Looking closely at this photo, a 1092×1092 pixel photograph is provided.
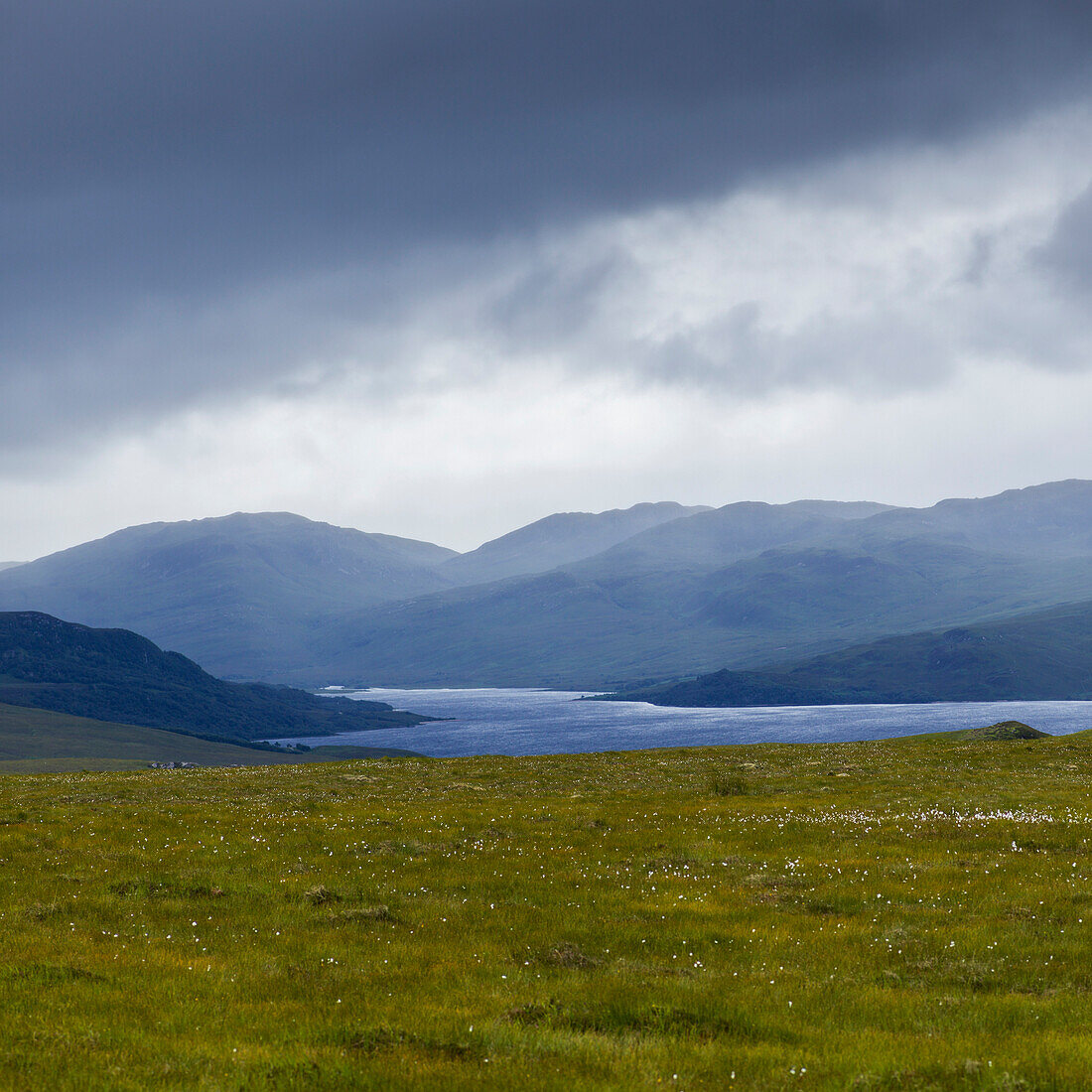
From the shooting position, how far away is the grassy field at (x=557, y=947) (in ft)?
29.0

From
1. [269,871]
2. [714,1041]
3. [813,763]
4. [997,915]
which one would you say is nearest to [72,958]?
[269,871]

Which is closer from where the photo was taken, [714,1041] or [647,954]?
[714,1041]

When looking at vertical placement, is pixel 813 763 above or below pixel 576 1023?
below

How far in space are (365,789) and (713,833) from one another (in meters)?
23.3

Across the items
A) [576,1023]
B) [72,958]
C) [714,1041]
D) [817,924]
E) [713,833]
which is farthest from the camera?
[713,833]

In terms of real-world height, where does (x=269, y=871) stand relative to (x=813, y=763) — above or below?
above

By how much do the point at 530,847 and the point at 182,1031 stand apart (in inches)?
565

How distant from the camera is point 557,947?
13805 mm

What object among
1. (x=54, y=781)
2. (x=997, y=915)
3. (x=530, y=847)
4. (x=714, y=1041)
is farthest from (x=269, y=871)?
(x=54, y=781)

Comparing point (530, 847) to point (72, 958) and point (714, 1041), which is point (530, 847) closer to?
point (72, 958)

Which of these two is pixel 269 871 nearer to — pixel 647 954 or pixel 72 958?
pixel 72 958

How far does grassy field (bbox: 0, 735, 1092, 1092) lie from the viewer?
8.84 metres

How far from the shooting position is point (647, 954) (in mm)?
13492

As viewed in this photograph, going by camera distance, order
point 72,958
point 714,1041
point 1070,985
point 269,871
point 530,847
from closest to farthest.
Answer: point 714,1041 → point 1070,985 → point 72,958 → point 269,871 → point 530,847
